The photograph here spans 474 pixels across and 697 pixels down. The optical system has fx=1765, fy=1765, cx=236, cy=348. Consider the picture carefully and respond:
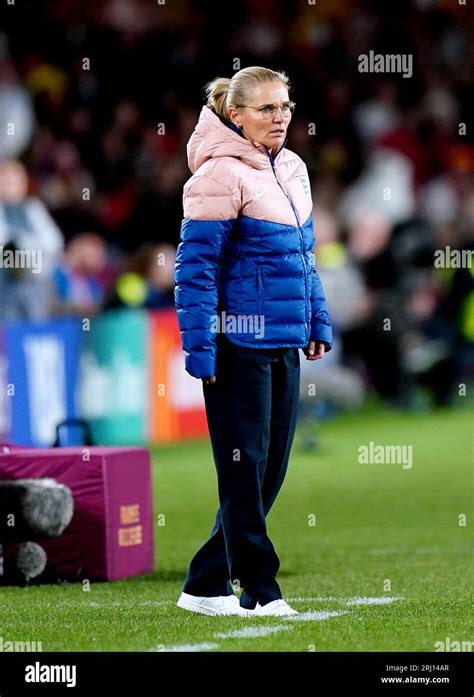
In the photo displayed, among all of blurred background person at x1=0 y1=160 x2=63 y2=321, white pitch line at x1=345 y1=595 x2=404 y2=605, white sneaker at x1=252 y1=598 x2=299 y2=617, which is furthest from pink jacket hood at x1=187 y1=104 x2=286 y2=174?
blurred background person at x1=0 y1=160 x2=63 y2=321

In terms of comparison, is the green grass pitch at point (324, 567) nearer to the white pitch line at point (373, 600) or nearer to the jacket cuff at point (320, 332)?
the white pitch line at point (373, 600)

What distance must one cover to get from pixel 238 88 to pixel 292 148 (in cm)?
1397

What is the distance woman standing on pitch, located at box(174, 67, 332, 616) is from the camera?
6770 mm

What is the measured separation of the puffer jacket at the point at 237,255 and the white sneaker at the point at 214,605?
102cm

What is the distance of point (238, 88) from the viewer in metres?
6.89

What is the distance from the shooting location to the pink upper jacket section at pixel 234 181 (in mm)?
6801

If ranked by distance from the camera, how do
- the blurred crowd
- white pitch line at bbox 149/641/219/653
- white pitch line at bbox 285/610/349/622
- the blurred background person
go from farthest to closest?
the blurred crowd → the blurred background person → white pitch line at bbox 285/610/349/622 → white pitch line at bbox 149/641/219/653

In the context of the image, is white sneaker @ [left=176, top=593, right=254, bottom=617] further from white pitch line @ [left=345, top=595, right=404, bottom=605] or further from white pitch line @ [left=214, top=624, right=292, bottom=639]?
white pitch line @ [left=345, top=595, right=404, bottom=605]

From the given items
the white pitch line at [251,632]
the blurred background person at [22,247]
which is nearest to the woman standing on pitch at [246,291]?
the white pitch line at [251,632]

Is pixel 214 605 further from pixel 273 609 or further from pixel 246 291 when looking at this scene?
pixel 246 291

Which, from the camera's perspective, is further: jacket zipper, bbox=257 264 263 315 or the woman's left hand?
the woman's left hand

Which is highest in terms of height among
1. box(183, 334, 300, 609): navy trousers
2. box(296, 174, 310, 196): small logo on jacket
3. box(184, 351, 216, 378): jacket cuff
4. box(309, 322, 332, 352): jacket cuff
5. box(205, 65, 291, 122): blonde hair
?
box(205, 65, 291, 122): blonde hair
